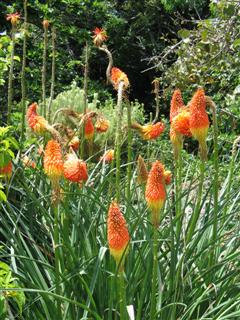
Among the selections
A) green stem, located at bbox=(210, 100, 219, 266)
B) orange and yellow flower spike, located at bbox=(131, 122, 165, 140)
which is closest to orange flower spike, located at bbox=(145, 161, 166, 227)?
green stem, located at bbox=(210, 100, 219, 266)

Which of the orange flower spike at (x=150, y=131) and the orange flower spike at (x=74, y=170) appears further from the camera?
the orange flower spike at (x=150, y=131)

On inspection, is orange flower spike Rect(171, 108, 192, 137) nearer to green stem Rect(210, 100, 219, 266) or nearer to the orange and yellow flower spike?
green stem Rect(210, 100, 219, 266)

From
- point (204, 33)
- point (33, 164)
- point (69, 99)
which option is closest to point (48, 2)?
point (69, 99)

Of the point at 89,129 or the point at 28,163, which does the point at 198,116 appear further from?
the point at 28,163

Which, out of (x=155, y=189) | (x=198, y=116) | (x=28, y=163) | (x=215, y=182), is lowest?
(x=28, y=163)

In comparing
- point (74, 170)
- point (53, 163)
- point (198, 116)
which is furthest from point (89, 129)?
point (53, 163)

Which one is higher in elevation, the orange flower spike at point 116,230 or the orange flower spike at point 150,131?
the orange flower spike at point 150,131

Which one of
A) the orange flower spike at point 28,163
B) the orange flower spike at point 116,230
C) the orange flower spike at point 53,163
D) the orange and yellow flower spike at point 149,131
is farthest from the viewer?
the orange flower spike at point 28,163

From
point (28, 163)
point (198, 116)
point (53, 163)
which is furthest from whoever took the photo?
point (28, 163)

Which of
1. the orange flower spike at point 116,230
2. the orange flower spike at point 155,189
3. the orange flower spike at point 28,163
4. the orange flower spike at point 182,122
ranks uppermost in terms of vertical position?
the orange flower spike at point 182,122

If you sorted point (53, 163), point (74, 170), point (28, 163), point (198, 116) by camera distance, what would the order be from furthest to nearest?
point (28, 163)
point (74, 170)
point (198, 116)
point (53, 163)

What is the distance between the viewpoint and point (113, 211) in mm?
1683

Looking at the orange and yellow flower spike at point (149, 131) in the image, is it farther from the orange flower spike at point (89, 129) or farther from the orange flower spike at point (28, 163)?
the orange flower spike at point (28, 163)

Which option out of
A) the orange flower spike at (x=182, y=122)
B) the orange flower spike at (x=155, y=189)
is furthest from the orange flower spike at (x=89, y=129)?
the orange flower spike at (x=155, y=189)
